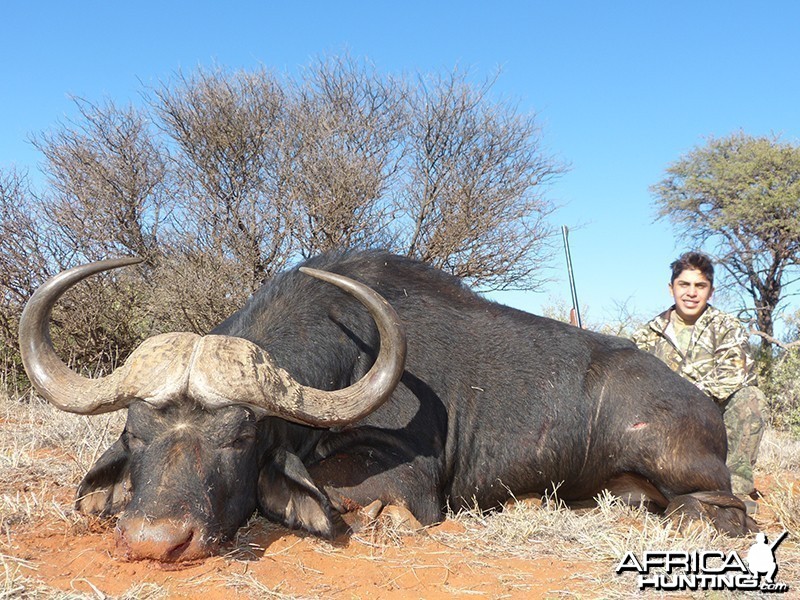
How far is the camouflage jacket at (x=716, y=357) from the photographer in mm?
6035

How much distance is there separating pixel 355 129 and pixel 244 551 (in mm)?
11869

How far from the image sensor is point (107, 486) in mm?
4074

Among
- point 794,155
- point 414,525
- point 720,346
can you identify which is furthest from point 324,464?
point 794,155

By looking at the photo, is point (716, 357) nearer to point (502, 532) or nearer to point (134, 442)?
point (502, 532)

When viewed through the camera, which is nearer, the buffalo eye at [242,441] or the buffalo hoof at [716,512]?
the buffalo eye at [242,441]

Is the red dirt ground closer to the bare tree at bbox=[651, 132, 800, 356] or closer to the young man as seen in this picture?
the young man

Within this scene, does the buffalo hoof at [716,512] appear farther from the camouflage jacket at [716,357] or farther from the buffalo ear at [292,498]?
the buffalo ear at [292,498]

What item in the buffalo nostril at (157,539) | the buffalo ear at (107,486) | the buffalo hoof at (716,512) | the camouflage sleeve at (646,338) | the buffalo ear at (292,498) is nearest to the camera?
the buffalo nostril at (157,539)

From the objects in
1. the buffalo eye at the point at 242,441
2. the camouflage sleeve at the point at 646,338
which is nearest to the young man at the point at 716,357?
the camouflage sleeve at the point at 646,338

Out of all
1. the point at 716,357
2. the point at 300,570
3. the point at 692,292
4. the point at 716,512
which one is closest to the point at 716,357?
the point at 716,357

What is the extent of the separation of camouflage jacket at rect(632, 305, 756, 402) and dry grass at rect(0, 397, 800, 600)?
3.28 ft

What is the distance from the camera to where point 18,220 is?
10.7 metres

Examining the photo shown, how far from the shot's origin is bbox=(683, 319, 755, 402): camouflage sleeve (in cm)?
603

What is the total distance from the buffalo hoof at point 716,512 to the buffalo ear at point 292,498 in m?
2.08
